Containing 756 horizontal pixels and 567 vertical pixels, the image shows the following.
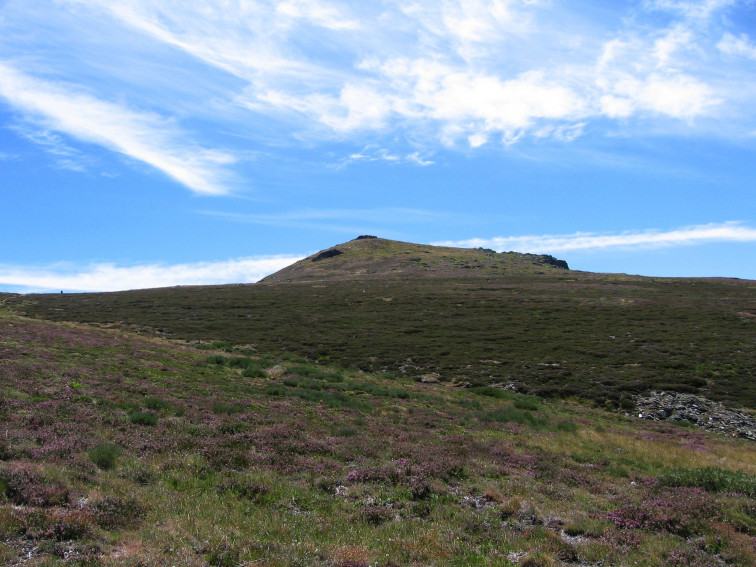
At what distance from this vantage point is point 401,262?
14300 cm

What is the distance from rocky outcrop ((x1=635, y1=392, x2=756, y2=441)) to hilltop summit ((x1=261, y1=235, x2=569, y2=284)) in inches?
3013

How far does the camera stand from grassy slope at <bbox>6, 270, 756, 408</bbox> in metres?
43.2

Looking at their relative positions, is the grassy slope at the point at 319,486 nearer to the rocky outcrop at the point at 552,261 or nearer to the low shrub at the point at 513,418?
the low shrub at the point at 513,418

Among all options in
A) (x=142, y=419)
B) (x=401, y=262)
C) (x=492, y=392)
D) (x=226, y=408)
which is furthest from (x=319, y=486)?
(x=401, y=262)

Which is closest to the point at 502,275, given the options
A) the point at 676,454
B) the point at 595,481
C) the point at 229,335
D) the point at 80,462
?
the point at 229,335

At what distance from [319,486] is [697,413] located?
111ft

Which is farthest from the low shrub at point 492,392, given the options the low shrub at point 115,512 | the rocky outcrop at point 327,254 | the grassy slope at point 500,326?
the rocky outcrop at point 327,254

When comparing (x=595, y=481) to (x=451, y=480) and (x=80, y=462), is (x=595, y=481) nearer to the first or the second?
(x=451, y=480)

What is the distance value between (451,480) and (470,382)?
93.9ft

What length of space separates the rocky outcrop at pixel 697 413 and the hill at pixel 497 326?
1.42 m

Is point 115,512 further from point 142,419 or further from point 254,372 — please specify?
point 254,372

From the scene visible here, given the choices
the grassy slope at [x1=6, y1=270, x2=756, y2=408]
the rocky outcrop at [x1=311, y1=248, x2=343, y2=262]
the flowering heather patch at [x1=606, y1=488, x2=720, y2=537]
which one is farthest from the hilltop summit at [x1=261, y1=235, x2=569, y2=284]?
the flowering heather patch at [x1=606, y1=488, x2=720, y2=537]

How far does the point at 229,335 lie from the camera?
54.5 meters

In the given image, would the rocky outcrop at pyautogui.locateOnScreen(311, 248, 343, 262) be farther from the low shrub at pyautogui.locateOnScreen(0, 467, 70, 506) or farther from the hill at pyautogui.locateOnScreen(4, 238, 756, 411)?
the low shrub at pyautogui.locateOnScreen(0, 467, 70, 506)
